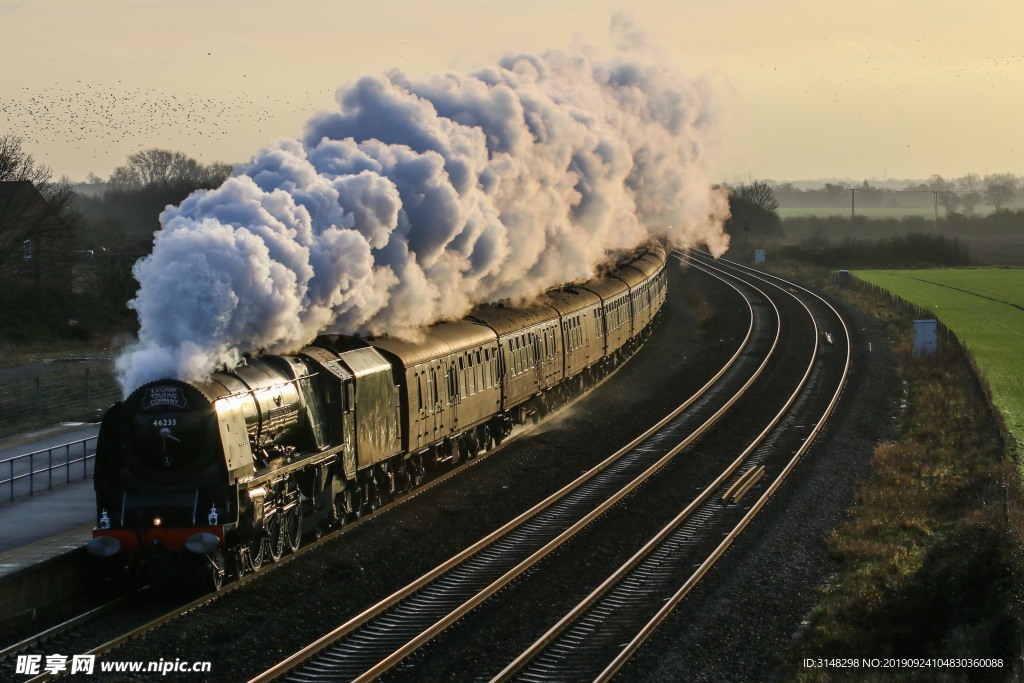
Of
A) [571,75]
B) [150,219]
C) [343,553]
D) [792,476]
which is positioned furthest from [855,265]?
[343,553]

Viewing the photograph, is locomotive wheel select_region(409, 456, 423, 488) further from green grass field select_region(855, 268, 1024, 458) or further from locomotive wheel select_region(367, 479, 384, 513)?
green grass field select_region(855, 268, 1024, 458)

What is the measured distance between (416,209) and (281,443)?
7045mm

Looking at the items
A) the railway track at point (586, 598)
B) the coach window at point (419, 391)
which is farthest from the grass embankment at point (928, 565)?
the coach window at point (419, 391)

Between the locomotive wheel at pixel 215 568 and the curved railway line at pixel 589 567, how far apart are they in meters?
0.19

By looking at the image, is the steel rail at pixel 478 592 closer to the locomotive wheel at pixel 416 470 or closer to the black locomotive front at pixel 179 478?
the black locomotive front at pixel 179 478

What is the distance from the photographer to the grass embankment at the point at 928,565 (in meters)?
15.0

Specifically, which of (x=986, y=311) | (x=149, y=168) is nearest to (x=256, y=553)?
(x=986, y=311)

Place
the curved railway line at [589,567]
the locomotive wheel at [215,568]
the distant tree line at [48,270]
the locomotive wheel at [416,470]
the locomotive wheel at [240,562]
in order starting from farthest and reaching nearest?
the distant tree line at [48,270]
the locomotive wheel at [416,470]
the locomotive wheel at [240,562]
the locomotive wheel at [215,568]
the curved railway line at [589,567]

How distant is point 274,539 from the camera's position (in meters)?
18.8

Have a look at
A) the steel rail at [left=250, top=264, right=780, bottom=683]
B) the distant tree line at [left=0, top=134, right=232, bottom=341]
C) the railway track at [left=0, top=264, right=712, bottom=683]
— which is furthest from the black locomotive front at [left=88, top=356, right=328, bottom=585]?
the distant tree line at [left=0, top=134, right=232, bottom=341]

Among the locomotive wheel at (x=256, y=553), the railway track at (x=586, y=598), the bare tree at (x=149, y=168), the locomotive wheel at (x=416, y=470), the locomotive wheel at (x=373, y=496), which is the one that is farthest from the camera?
the bare tree at (x=149, y=168)

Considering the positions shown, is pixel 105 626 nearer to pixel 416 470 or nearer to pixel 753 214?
pixel 416 470

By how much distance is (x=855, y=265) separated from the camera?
10338 centimetres

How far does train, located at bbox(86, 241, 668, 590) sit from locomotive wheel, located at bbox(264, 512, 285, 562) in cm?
2
